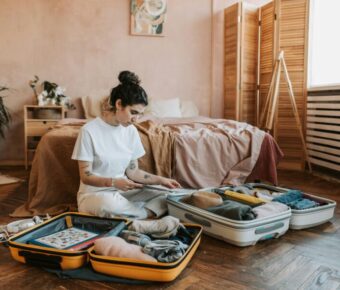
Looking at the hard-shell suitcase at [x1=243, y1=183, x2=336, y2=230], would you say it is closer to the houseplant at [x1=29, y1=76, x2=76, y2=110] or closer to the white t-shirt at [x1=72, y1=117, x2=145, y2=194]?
the white t-shirt at [x1=72, y1=117, x2=145, y2=194]

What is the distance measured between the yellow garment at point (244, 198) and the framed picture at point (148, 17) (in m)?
3.05

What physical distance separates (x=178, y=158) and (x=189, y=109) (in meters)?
1.99

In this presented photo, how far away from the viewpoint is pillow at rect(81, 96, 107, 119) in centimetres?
436

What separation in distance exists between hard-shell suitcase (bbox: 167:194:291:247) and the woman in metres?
0.21

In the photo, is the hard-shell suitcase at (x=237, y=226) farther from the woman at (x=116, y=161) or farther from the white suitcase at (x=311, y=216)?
the woman at (x=116, y=161)

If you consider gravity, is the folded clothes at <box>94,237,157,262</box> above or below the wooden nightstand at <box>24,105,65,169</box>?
below

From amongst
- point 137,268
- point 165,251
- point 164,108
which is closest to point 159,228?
point 165,251

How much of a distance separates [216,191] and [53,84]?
278cm

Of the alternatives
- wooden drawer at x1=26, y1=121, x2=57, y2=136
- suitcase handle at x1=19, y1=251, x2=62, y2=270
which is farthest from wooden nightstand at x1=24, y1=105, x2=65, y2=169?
suitcase handle at x1=19, y1=251, x2=62, y2=270

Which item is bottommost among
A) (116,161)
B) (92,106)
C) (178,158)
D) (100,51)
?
(178,158)

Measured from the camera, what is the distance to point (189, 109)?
184 inches

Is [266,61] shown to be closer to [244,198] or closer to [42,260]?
[244,198]

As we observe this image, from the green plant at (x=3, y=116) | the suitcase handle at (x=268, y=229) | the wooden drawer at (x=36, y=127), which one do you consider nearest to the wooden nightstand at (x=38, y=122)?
the wooden drawer at (x=36, y=127)

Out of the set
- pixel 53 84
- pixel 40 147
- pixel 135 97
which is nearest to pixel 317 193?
pixel 135 97
